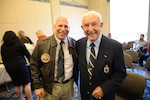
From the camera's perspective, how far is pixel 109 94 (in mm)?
1358

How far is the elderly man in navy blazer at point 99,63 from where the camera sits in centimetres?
127

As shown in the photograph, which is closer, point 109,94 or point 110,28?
point 109,94

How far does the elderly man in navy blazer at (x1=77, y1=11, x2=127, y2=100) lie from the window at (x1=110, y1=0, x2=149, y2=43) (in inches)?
238

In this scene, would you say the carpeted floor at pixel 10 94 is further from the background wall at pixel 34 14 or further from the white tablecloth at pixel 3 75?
the background wall at pixel 34 14

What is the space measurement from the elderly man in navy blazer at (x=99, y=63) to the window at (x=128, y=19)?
6.05m

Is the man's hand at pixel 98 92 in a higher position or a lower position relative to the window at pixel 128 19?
lower

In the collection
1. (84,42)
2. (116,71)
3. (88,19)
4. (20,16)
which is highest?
(20,16)

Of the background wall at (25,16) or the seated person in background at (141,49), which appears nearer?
the background wall at (25,16)

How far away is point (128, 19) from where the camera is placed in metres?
6.97

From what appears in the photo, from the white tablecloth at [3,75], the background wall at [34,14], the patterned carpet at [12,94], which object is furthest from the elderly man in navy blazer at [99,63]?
the background wall at [34,14]

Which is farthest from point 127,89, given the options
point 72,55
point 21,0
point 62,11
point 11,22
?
point 62,11

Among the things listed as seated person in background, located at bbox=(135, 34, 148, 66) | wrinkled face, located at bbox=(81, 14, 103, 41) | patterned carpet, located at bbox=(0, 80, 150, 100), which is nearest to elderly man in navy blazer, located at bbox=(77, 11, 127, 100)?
wrinkled face, located at bbox=(81, 14, 103, 41)

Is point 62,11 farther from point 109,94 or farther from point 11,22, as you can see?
point 109,94

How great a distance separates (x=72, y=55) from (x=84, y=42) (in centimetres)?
23
